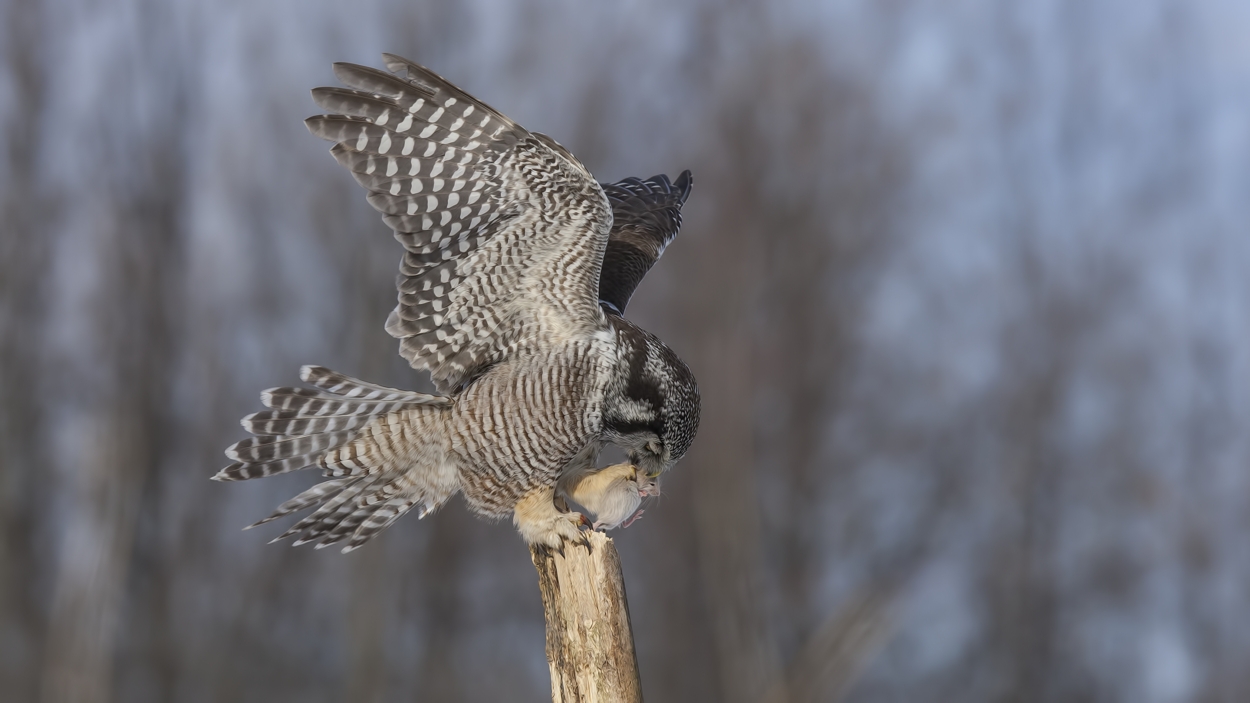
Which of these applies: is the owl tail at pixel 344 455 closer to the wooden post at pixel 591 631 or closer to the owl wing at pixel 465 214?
the owl wing at pixel 465 214

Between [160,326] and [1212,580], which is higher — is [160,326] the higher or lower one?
the higher one

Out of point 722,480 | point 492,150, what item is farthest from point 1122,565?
point 492,150

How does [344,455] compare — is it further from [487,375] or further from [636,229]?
[636,229]

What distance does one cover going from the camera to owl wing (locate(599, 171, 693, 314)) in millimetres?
5113

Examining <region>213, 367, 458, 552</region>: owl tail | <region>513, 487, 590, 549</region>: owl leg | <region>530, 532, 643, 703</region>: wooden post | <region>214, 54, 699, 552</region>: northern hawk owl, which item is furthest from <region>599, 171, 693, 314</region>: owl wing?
<region>530, 532, 643, 703</region>: wooden post

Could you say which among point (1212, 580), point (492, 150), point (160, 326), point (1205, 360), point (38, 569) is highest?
point (160, 326)

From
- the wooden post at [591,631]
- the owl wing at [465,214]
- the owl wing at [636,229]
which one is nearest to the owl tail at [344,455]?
the owl wing at [465,214]

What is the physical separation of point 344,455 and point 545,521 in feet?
3.09

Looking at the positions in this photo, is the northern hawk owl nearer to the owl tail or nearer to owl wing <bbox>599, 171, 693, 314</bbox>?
the owl tail

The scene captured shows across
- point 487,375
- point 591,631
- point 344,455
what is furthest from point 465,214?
point 591,631

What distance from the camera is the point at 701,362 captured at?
15.8 metres

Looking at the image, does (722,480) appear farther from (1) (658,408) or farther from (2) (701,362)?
(1) (658,408)

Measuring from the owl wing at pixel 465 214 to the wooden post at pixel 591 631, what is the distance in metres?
1.01

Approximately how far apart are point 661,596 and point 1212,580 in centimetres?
914
